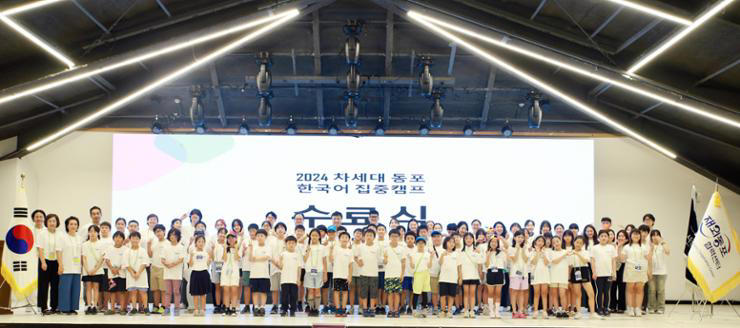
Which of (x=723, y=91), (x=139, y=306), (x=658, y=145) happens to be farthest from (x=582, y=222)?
(x=139, y=306)

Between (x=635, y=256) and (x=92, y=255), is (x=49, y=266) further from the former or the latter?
(x=635, y=256)

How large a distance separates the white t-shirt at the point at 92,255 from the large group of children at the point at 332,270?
0.05 feet

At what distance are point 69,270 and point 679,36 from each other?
9138 millimetres

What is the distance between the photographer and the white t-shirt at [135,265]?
10.6 metres

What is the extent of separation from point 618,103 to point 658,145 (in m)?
1.25

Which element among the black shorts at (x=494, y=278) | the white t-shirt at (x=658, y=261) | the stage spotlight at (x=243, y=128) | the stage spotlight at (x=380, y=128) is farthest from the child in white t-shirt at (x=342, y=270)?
the white t-shirt at (x=658, y=261)

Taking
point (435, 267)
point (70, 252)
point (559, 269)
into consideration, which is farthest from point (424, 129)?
point (70, 252)

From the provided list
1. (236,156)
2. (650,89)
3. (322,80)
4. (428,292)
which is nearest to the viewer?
(650,89)

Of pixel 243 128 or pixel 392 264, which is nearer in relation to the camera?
pixel 392 264

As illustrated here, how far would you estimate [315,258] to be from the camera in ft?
35.1

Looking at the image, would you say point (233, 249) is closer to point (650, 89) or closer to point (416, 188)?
point (416, 188)

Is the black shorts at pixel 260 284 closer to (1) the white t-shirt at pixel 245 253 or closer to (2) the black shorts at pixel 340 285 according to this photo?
(1) the white t-shirt at pixel 245 253

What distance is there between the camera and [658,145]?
45.4 ft

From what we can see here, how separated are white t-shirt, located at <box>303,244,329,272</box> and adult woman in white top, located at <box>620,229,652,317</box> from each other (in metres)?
4.93
